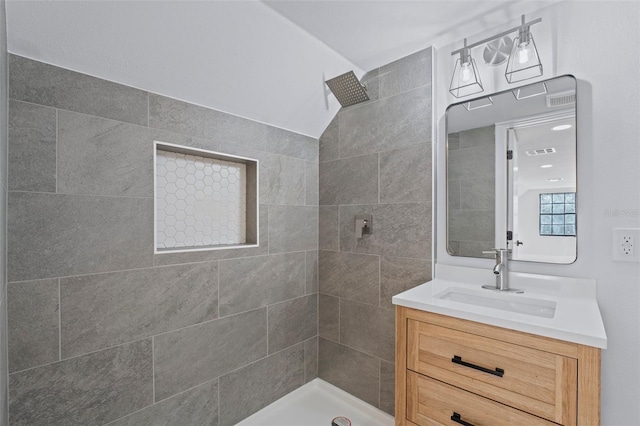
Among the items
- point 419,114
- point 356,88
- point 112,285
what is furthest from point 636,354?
point 112,285

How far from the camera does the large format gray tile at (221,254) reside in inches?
63.2

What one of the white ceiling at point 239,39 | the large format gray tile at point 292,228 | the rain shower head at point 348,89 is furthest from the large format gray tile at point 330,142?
the large format gray tile at point 292,228

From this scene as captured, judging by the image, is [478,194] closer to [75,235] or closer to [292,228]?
[292,228]

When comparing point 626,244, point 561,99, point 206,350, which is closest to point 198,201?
point 206,350

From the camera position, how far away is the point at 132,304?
4.88 ft

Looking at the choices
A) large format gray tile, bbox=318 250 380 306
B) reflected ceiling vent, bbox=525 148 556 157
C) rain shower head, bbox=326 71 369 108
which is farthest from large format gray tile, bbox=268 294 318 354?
reflected ceiling vent, bbox=525 148 556 157

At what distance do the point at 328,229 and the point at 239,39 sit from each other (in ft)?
4.43

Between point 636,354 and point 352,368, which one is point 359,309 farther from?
point 636,354

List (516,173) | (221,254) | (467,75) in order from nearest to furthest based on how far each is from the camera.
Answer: (516,173), (467,75), (221,254)

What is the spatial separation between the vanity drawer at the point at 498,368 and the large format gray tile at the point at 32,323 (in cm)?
150

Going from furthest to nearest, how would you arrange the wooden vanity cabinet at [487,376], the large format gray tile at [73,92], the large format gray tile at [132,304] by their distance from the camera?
the large format gray tile at [132,304] < the large format gray tile at [73,92] < the wooden vanity cabinet at [487,376]

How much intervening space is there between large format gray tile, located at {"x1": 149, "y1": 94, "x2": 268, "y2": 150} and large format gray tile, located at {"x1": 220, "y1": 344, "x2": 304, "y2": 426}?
1.41m

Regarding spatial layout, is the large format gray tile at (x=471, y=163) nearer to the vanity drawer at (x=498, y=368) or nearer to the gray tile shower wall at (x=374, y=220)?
the gray tile shower wall at (x=374, y=220)

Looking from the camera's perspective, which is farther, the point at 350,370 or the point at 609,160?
the point at 350,370
